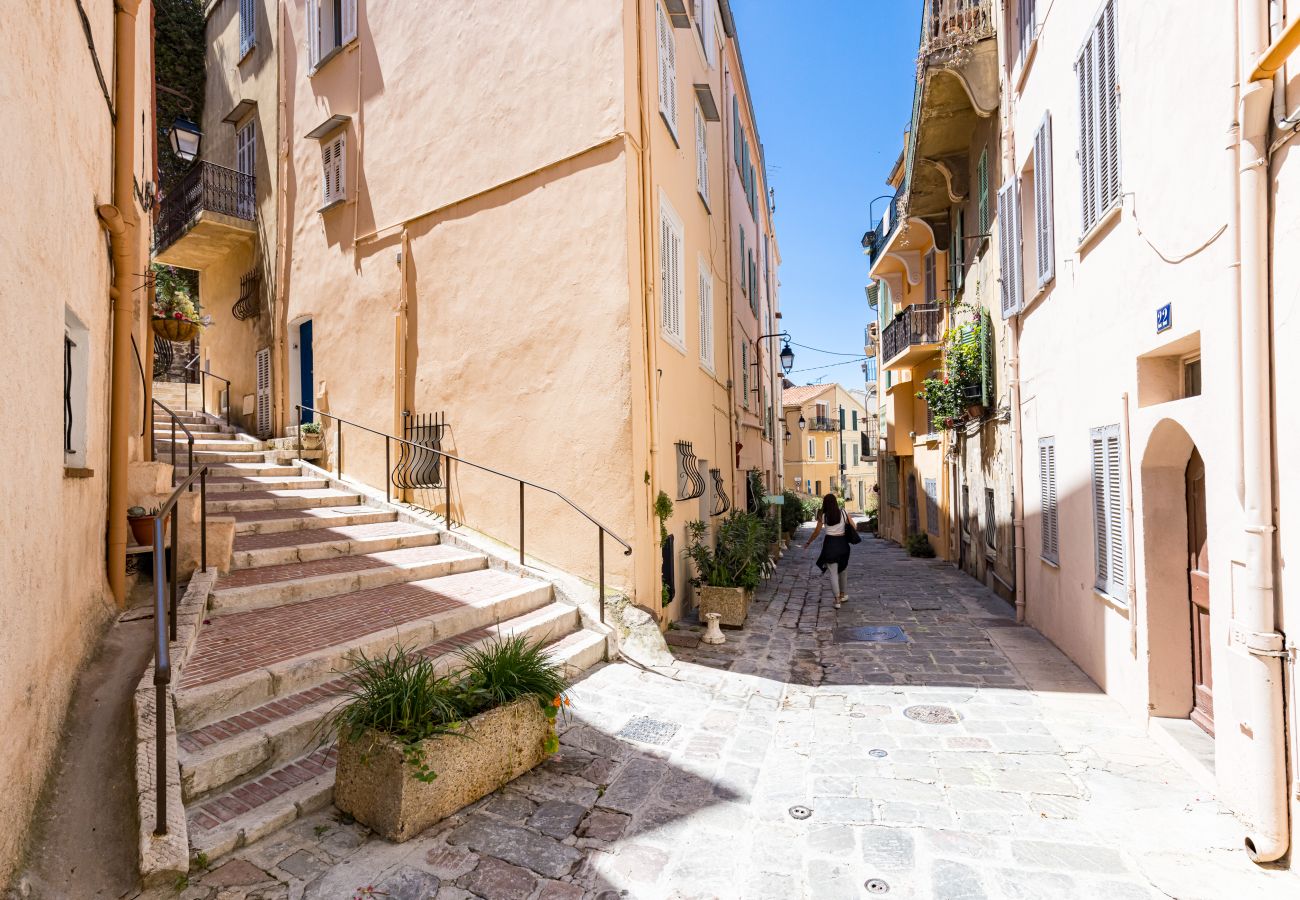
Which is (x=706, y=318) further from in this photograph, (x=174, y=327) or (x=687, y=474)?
(x=174, y=327)

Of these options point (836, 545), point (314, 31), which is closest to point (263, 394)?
point (314, 31)

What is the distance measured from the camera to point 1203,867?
3594 mm

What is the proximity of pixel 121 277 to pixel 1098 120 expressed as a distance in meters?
8.76

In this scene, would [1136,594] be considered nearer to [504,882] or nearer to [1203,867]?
[1203,867]

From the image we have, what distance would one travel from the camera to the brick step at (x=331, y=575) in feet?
19.1

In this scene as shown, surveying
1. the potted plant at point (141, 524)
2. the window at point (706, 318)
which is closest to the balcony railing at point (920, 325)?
the window at point (706, 318)

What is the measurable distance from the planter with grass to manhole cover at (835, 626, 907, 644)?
208 inches

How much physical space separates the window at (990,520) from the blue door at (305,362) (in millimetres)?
12048

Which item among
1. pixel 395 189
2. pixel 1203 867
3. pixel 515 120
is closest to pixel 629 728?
pixel 1203 867

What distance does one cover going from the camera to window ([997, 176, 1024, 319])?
9125mm

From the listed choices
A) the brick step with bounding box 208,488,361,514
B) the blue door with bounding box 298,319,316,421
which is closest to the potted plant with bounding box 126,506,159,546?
the brick step with bounding box 208,488,361,514

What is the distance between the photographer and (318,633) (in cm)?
535

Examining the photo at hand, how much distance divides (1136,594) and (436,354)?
27.8ft

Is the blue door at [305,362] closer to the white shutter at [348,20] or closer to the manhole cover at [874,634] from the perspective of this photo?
the white shutter at [348,20]
